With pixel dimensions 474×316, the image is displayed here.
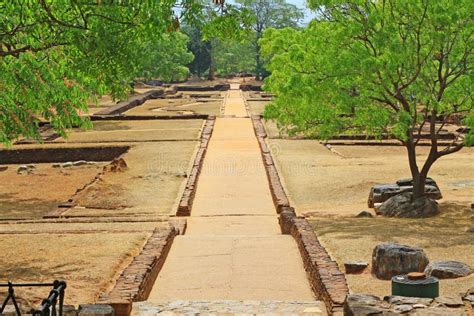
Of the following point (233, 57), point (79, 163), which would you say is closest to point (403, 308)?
point (79, 163)

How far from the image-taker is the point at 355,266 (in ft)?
33.8

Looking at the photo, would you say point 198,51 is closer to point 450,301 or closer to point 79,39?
point 79,39

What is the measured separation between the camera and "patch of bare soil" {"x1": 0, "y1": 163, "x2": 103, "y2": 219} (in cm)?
1817

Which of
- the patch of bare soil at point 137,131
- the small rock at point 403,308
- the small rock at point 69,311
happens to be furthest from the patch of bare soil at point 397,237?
the patch of bare soil at point 137,131

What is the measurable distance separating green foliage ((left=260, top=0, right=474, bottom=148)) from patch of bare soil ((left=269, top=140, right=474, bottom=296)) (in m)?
1.74

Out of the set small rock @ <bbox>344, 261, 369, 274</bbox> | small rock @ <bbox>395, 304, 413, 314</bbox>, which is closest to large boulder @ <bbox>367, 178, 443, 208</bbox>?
small rock @ <bbox>344, 261, 369, 274</bbox>

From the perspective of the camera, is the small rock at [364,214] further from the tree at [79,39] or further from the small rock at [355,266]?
the tree at [79,39]

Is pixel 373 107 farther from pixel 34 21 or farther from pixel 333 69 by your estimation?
pixel 34 21

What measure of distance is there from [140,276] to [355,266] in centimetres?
293

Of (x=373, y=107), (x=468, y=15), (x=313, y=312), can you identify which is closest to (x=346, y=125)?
(x=373, y=107)

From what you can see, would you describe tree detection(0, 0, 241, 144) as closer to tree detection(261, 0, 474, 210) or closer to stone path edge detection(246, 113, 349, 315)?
stone path edge detection(246, 113, 349, 315)

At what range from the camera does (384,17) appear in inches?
586

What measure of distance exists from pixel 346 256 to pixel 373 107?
15.8ft

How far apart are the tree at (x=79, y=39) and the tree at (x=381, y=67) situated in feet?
13.4
